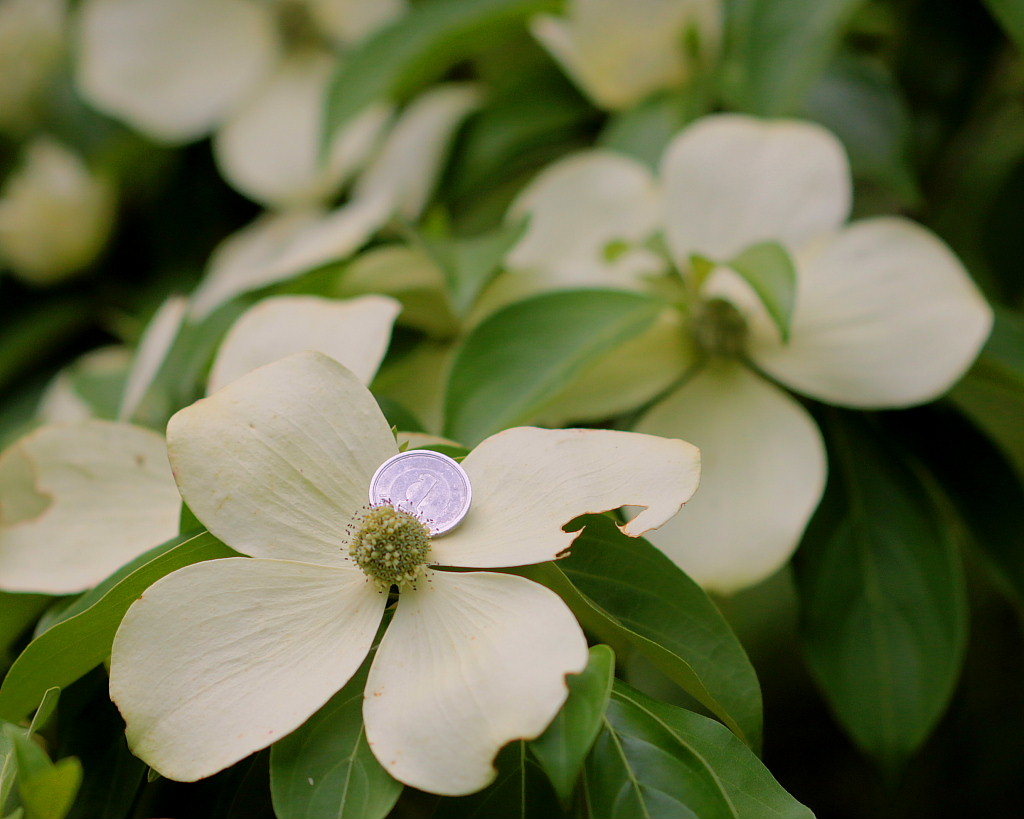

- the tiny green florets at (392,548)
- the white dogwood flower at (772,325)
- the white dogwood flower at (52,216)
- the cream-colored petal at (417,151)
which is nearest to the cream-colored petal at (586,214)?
the white dogwood flower at (772,325)

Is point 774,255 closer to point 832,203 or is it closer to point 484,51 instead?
point 832,203

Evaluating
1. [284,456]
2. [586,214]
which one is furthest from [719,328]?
[284,456]

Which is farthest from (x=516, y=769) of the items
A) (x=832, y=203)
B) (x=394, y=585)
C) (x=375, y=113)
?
(x=375, y=113)

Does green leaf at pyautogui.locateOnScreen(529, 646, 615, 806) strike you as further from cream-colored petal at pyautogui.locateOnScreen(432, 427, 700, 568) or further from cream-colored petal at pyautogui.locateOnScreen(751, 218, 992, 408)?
cream-colored petal at pyautogui.locateOnScreen(751, 218, 992, 408)

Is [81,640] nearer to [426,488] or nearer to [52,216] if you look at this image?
[426,488]

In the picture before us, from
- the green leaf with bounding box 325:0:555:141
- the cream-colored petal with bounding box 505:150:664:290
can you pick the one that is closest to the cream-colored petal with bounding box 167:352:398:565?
the cream-colored petal with bounding box 505:150:664:290
